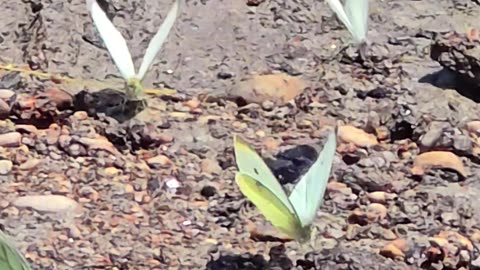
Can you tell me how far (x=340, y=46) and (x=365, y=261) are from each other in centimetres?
106

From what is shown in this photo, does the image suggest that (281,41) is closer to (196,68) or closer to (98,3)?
(196,68)

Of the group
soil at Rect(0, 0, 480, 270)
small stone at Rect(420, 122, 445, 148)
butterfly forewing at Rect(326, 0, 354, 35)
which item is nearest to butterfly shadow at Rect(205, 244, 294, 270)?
soil at Rect(0, 0, 480, 270)

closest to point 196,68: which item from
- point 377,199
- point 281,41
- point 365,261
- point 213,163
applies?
point 281,41

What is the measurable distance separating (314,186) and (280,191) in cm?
9

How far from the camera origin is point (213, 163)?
2686mm

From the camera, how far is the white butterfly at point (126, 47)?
2932 millimetres

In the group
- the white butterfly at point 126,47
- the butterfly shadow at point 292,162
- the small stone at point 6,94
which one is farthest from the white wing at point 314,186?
the small stone at point 6,94

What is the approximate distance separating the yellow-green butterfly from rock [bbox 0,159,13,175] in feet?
1.96

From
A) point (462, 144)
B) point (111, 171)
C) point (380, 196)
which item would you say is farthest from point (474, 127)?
point (111, 171)

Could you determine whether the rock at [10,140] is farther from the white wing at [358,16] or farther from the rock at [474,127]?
the rock at [474,127]

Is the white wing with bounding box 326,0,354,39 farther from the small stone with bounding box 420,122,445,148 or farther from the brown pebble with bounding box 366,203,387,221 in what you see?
the brown pebble with bounding box 366,203,387,221

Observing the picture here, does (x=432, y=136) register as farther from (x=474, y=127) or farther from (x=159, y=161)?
(x=159, y=161)

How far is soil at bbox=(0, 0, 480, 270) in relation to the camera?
2379 mm

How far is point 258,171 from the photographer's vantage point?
226cm
